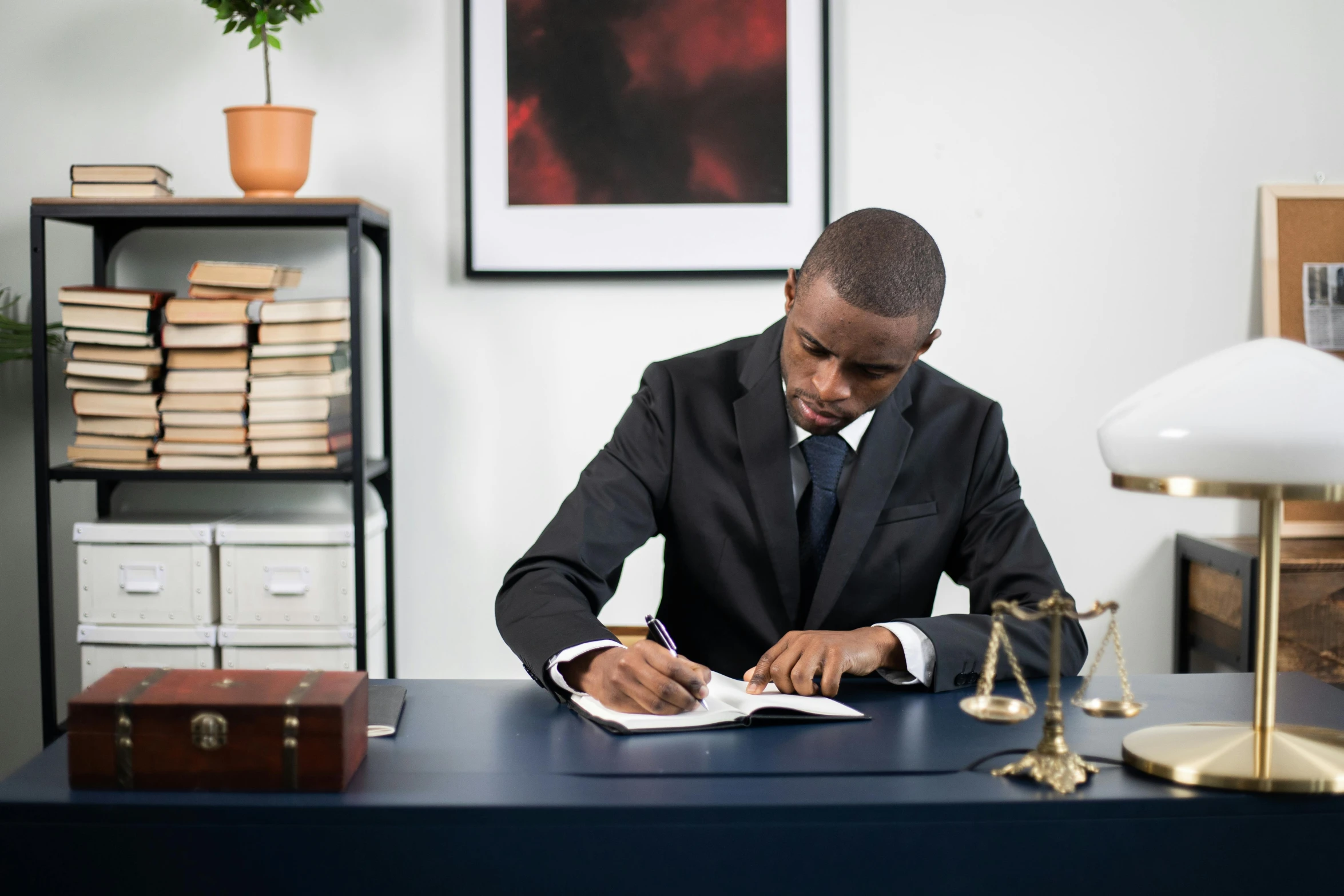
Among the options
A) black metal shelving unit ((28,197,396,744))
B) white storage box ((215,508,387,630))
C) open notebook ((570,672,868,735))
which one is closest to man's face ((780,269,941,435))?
open notebook ((570,672,868,735))

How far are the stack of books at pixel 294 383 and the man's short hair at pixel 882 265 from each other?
1.23 meters

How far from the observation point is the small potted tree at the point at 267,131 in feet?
7.65

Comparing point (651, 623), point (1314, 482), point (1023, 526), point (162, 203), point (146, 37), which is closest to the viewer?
point (1314, 482)

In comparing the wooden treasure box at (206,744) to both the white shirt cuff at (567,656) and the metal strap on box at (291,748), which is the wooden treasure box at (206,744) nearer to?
the metal strap on box at (291,748)

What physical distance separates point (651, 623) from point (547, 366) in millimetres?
1445

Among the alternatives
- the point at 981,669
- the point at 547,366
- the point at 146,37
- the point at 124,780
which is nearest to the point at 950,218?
the point at 547,366

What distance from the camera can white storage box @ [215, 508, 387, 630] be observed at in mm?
2373

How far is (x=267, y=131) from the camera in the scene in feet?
7.78

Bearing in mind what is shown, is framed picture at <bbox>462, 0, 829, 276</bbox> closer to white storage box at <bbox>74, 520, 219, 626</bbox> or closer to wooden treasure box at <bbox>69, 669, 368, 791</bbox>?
white storage box at <bbox>74, 520, 219, 626</bbox>

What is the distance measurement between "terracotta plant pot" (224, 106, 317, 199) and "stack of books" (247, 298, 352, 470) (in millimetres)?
261

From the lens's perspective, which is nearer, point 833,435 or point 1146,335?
point 833,435

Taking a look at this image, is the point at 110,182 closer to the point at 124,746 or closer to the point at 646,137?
the point at 646,137

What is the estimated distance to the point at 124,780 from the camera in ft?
3.19

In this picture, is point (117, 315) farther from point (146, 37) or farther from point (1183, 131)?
point (1183, 131)
